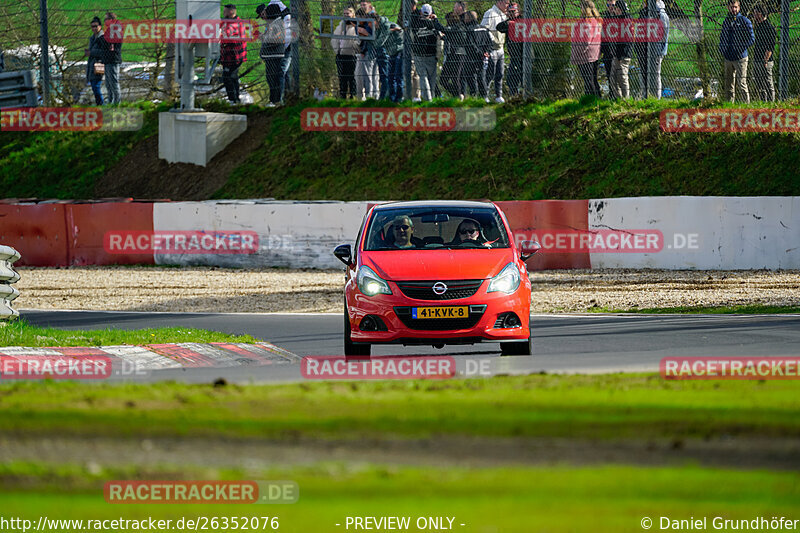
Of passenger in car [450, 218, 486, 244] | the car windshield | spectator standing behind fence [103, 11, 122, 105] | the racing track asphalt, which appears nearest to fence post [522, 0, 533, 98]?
spectator standing behind fence [103, 11, 122, 105]

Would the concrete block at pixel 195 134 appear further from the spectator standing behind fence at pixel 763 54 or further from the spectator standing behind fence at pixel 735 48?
the spectator standing behind fence at pixel 763 54

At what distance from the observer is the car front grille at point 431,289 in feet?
33.3

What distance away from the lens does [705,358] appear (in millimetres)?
9891

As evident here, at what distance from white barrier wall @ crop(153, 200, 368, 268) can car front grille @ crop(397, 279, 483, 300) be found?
1042cm

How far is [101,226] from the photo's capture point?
71.8 ft

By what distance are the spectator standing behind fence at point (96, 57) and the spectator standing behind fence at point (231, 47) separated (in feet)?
9.66

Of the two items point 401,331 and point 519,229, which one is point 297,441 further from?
point 519,229

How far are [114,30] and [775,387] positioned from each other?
912 inches

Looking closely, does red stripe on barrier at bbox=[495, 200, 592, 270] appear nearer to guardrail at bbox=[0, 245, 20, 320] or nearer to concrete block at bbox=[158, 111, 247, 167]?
guardrail at bbox=[0, 245, 20, 320]

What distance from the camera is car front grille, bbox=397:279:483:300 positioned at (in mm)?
10141

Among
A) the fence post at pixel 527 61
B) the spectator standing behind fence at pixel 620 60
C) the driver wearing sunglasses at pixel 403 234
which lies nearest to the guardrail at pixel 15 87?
the driver wearing sunglasses at pixel 403 234

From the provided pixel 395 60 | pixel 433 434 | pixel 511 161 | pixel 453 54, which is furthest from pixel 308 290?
pixel 433 434

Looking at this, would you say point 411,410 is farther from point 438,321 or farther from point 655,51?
point 655,51

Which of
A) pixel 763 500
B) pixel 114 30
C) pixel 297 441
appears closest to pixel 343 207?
pixel 114 30
